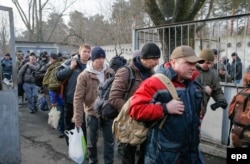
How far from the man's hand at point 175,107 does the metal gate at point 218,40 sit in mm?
2632

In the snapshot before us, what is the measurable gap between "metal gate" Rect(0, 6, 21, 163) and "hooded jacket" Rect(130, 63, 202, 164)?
226cm

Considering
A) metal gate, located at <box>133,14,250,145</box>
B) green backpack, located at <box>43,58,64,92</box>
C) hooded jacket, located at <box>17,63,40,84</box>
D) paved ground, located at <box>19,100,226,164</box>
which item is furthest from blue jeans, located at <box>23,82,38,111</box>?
metal gate, located at <box>133,14,250,145</box>

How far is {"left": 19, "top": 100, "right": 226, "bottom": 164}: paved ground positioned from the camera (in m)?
4.90

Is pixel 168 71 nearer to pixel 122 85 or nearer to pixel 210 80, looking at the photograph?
pixel 122 85

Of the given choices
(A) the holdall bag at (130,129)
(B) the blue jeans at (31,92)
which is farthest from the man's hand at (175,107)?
(B) the blue jeans at (31,92)

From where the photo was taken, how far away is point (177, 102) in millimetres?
2303

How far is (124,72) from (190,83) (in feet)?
2.84

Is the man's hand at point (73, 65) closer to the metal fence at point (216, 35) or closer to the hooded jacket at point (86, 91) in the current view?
the hooded jacket at point (86, 91)

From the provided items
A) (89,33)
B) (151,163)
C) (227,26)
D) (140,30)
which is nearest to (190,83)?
(151,163)

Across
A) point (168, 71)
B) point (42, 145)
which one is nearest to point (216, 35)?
point (168, 71)

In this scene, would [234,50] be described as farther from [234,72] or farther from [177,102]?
[177,102]

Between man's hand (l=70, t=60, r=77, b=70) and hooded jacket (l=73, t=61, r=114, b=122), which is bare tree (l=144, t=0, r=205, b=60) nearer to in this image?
man's hand (l=70, t=60, r=77, b=70)

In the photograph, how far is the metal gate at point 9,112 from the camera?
398cm

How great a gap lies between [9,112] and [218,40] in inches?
137
